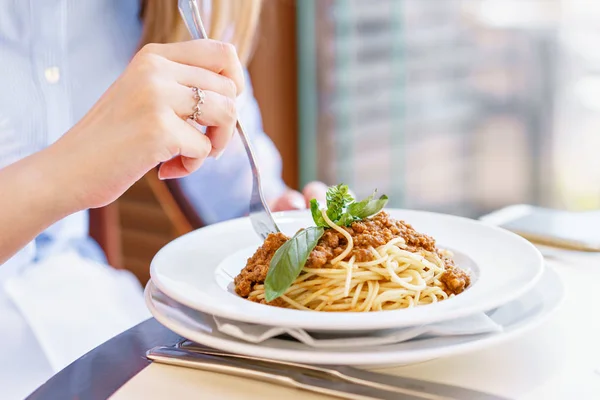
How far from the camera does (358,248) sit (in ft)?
2.95

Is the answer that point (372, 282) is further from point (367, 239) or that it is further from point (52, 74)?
point (52, 74)

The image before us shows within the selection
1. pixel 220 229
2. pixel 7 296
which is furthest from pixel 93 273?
pixel 220 229

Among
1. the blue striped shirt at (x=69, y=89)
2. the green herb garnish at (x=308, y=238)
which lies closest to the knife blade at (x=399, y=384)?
the green herb garnish at (x=308, y=238)

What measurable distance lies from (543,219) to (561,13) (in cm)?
218

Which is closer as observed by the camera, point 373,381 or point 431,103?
point 373,381

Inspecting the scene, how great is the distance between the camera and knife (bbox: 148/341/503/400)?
0.64m

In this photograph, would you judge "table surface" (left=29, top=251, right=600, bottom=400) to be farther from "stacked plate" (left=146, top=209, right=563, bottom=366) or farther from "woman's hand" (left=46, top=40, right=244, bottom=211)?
"woman's hand" (left=46, top=40, right=244, bottom=211)

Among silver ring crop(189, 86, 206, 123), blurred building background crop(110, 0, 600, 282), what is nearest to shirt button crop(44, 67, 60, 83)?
silver ring crop(189, 86, 206, 123)

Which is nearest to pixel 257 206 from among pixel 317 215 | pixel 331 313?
pixel 317 215

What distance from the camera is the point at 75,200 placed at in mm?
926

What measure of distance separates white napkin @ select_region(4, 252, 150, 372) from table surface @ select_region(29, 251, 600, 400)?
44 centimetres

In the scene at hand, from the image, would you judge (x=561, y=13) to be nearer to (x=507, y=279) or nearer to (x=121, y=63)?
(x=121, y=63)

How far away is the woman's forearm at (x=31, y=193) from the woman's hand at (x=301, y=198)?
0.50 metres

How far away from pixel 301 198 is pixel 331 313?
0.69 meters
